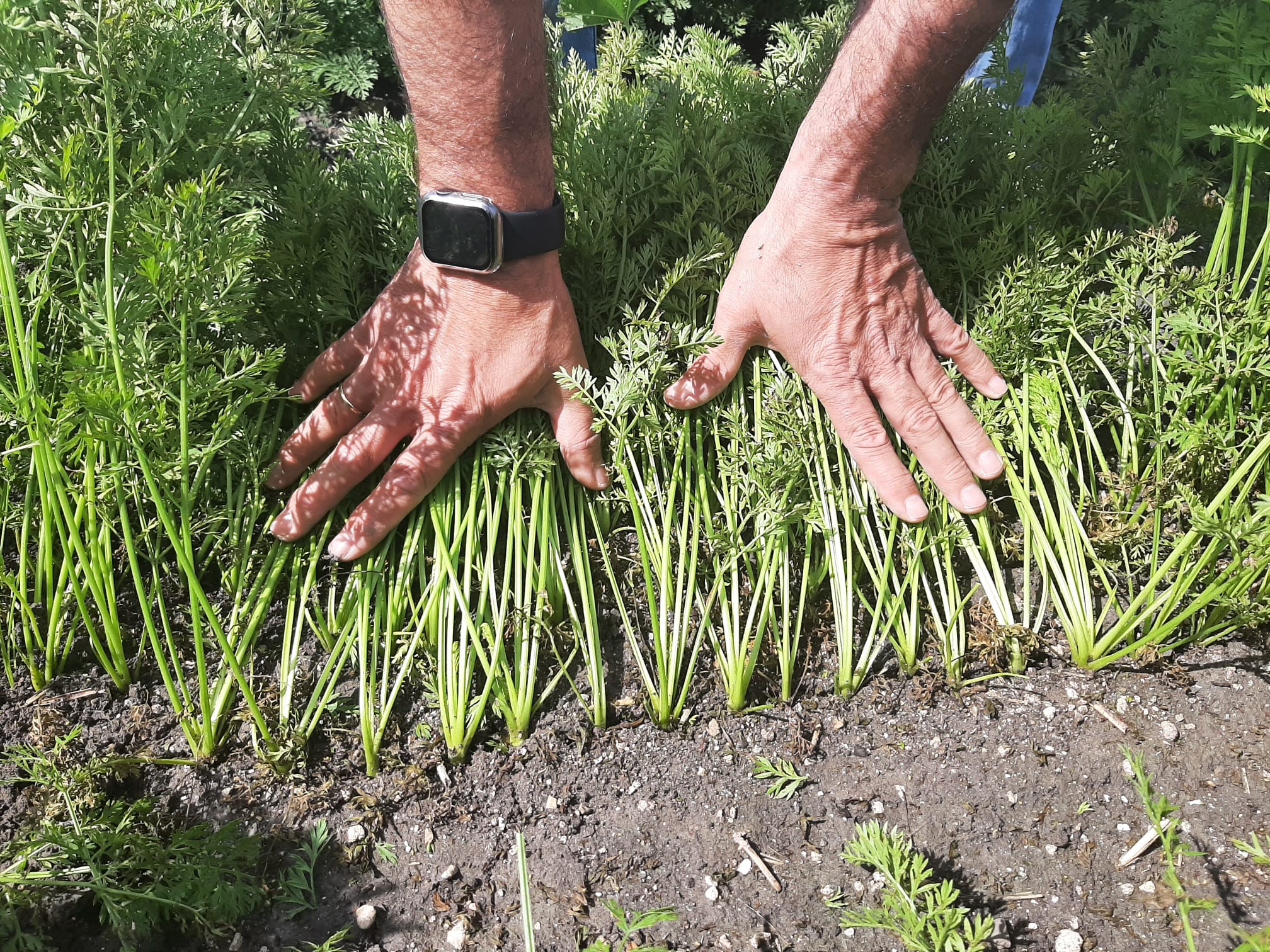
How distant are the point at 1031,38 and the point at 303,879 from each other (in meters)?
3.13

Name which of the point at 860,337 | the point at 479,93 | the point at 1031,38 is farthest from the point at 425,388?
the point at 1031,38

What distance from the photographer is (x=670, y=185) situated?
6.17ft

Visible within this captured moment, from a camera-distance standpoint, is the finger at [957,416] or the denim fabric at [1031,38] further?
the denim fabric at [1031,38]

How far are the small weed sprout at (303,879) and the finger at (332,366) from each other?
2.60ft

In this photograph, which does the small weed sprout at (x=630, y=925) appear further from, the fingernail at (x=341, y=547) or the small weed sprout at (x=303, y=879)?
the fingernail at (x=341, y=547)

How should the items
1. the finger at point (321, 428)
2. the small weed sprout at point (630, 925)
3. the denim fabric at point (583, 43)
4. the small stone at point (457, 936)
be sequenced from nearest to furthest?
the small weed sprout at point (630, 925), the small stone at point (457, 936), the finger at point (321, 428), the denim fabric at point (583, 43)

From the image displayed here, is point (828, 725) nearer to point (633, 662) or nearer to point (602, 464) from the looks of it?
point (633, 662)

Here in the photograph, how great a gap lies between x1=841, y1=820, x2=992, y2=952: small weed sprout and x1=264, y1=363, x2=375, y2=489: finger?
3.79 feet

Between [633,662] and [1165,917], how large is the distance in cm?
94

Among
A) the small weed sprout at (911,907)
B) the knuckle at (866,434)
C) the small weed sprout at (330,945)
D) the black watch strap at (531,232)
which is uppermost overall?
the black watch strap at (531,232)

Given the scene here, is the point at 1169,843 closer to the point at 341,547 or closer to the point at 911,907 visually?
the point at 911,907

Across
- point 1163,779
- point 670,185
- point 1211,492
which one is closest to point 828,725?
point 1163,779

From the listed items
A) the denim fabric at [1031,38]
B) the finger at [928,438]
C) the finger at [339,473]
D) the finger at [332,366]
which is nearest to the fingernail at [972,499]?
the finger at [928,438]

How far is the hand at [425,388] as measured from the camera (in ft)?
5.46
